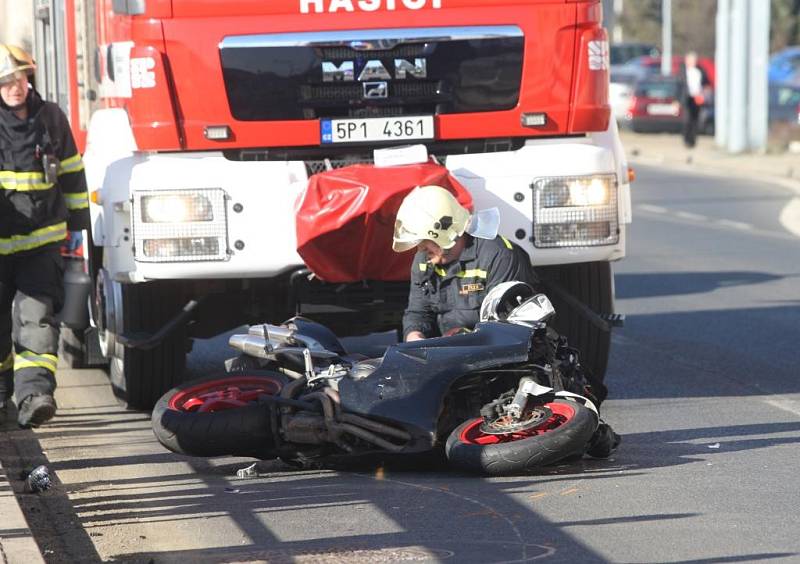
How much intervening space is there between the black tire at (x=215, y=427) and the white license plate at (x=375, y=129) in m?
1.48

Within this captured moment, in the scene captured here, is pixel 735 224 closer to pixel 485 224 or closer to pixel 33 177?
pixel 485 224

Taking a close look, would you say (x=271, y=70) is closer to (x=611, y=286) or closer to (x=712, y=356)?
(x=611, y=286)

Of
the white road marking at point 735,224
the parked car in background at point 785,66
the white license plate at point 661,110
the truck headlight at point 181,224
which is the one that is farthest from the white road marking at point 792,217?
the white license plate at point 661,110

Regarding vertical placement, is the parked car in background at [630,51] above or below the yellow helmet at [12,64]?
below

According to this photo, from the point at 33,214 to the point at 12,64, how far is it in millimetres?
709

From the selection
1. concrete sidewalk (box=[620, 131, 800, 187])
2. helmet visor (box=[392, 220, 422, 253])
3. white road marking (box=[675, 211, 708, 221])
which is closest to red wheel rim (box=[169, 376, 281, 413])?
helmet visor (box=[392, 220, 422, 253])

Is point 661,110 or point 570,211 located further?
point 661,110

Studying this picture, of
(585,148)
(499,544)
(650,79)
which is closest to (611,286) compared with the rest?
(585,148)

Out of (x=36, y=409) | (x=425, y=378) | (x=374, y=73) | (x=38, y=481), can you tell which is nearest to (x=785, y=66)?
(x=374, y=73)

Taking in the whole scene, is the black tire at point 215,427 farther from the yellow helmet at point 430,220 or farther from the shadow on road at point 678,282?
the shadow on road at point 678,282

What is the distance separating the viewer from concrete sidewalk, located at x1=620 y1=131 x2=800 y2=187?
2738cm

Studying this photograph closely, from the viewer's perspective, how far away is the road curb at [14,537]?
5801 millimetres

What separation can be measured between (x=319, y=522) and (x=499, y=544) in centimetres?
77

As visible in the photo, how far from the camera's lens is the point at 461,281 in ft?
27.0
